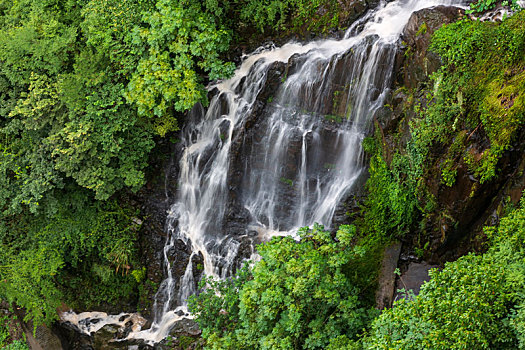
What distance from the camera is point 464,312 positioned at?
14.4ft

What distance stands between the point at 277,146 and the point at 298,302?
379 centimetres

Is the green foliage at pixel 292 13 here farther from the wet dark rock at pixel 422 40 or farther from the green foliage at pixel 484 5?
the green foliage at pixel 484 5

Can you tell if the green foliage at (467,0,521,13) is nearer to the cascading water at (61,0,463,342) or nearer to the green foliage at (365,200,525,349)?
the cascading water at (61,0,463,342)

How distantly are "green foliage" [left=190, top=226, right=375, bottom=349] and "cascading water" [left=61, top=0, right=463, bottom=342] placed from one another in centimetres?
221

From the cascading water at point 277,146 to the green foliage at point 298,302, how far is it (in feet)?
7.24

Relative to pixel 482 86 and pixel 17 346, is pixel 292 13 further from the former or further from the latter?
pixel 17 346

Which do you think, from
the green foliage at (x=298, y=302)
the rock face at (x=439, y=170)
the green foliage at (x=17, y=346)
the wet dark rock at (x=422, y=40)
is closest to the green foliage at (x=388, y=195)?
the rock face at (x=439, y=170)

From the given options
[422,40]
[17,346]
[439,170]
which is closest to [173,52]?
[422,40]

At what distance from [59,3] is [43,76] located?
1.95m

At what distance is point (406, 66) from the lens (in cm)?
766

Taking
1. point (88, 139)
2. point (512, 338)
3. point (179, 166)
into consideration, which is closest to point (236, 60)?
point (179, 166)

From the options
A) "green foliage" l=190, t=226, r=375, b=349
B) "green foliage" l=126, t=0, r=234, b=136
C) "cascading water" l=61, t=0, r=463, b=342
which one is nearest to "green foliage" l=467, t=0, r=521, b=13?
"cascading water" l=61, t=0, r=463, b=342

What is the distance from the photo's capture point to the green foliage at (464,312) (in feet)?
14.2

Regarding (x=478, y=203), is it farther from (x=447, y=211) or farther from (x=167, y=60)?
(x=167, y=60)
